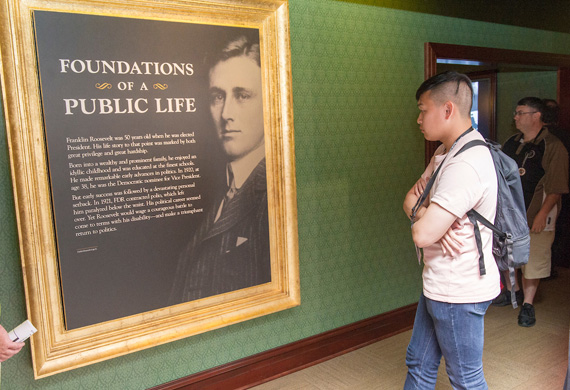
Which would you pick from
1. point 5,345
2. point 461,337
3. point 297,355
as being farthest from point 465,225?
point 5,345

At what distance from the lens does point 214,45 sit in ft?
8.20

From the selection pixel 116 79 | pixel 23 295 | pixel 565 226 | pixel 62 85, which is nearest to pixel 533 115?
pixel 565 226

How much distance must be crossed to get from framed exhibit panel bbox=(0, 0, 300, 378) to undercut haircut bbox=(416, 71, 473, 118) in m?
1.02

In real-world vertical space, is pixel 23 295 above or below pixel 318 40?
below

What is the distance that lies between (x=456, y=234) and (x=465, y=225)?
5 centimetres

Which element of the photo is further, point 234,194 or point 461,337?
point 234,194

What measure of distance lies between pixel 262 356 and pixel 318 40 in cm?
196

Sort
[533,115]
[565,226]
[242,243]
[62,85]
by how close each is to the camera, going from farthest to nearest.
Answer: [565,226] < [533,115] < [242,243] < [62,85]

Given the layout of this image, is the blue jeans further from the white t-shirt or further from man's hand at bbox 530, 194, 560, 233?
man's hand at bbox 530, 194, 560, 233

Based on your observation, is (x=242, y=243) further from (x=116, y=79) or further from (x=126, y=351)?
(x=116, y=79)

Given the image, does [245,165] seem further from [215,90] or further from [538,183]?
[538,183]

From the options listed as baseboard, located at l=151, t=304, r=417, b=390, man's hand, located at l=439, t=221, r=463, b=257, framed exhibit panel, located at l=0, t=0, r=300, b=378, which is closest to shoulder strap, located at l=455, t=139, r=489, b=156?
man's hand, located at l=439, t=221, r=463, b=257

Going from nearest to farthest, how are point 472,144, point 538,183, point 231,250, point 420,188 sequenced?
point 472,144, point 420,188, point 231,250, point 538,183

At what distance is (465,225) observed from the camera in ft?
5.92
